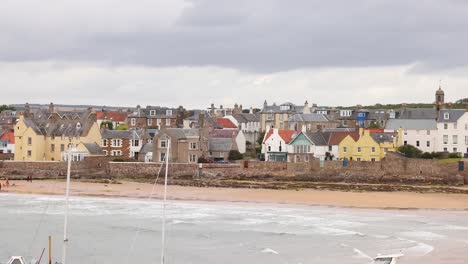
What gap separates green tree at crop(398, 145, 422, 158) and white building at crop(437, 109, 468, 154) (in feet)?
11.2

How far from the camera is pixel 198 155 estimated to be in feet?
224

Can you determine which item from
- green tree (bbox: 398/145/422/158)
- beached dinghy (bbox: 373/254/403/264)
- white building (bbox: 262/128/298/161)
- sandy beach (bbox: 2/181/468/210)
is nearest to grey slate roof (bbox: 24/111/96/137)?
sandy beach (bbox: 2/181/468/210)

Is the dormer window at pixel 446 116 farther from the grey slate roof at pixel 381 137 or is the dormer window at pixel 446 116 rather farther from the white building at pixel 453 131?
the grey slate roof at pixel 381 137

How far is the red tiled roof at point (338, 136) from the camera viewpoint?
65.9 metres

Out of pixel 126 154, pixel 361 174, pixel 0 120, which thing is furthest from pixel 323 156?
pixel 0 120

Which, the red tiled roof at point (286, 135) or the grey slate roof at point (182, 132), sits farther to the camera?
the red tiled roof at point (286, 135)

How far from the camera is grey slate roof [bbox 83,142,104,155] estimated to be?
6775 centimetres

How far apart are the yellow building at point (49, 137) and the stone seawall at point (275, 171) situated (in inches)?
141

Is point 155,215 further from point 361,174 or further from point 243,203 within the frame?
point 361,174

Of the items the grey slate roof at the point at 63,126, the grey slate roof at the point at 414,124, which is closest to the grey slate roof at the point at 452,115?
the grey slate roof at the point at 414,124

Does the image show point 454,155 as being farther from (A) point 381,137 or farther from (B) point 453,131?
(A) point 381,137

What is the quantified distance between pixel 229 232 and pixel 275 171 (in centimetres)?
2717

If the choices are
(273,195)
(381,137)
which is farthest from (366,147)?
(273,195)

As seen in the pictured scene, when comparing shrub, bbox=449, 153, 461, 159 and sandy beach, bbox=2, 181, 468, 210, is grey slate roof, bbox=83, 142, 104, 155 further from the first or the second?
shrub, bbox=449, 153, 461, 159
